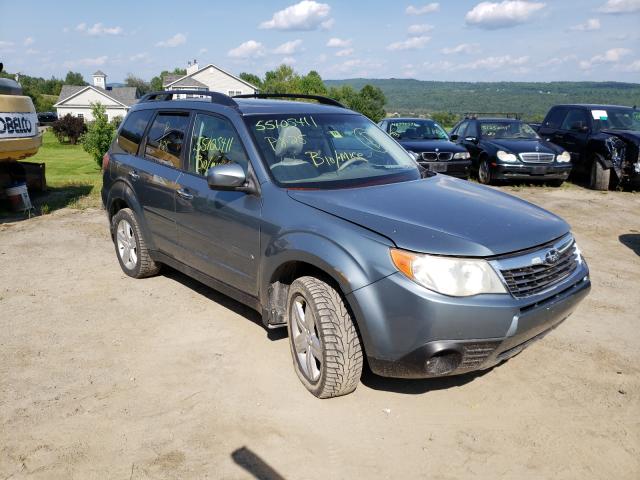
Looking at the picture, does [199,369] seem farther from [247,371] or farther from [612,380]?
[612,380]

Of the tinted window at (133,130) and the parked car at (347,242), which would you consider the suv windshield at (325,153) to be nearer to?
the parked car at (347,242)

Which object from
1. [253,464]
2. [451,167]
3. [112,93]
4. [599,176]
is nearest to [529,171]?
[599,176]

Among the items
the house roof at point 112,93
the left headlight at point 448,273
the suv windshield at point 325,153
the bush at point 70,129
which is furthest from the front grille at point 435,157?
the house roof at point 112,93

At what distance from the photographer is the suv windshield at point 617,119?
12.4m

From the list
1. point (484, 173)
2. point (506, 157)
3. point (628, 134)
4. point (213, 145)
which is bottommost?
point (484, 173)

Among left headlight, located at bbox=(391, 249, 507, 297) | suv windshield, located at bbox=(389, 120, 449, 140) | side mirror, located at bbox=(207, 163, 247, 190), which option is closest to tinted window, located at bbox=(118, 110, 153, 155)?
side mirror, located at bbox=(207, 163, 247, 190)

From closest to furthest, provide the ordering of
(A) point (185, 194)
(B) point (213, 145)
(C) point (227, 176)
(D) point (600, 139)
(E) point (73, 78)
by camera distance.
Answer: (C) point (227, 176) < (B) point (213, 145) < (A) point (185, 194) < (D) point (600, 139) < (E) point (73, 78)

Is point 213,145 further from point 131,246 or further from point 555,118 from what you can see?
point 555,118

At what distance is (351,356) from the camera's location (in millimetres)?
3236

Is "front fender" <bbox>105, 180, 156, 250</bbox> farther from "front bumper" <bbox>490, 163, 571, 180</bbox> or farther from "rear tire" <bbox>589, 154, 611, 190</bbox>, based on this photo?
"rear tire" <bbox>589, 154, 611, 190</bbox>

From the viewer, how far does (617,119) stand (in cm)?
1253

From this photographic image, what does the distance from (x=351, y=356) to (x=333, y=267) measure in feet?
1.76

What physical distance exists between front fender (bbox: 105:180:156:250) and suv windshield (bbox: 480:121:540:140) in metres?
9.74

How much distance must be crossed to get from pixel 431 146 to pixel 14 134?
7914 mm
